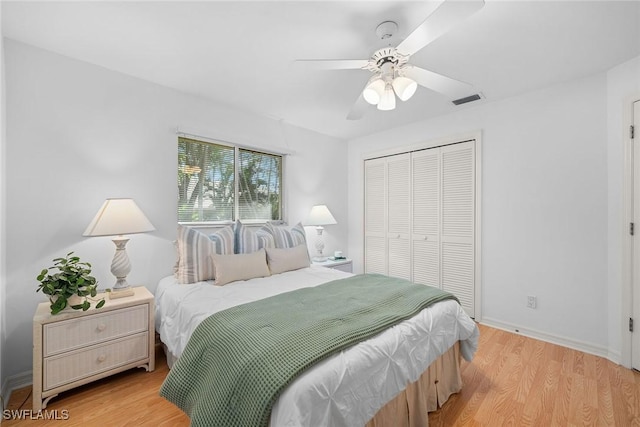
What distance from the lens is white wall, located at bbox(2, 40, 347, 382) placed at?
1.96 metres

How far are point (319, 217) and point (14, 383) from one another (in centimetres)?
300

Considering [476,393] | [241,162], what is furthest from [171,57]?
[476,393]

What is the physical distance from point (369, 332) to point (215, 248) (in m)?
1.61

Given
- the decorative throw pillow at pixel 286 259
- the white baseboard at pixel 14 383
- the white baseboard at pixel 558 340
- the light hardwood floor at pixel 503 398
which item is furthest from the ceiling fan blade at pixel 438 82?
the white baseboard at pixel 14 383

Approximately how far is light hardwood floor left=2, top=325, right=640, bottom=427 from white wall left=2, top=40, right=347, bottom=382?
2.26 feet

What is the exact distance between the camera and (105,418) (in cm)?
167

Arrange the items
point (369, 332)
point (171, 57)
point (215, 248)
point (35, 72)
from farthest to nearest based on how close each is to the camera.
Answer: point (215, 248), point (171, 57), point (35, 72), point (369, 332)

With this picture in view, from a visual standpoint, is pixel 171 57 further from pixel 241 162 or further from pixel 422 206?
pixel 422 206

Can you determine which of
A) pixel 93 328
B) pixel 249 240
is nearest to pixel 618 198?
pixel 249 240

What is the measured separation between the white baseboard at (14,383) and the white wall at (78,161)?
4 centimetres

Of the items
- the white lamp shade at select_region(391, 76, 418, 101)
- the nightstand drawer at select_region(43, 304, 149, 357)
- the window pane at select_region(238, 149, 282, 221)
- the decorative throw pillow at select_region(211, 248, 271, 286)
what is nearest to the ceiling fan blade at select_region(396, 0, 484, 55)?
the white lamp shade at select_region(391, 76, 418, 101)

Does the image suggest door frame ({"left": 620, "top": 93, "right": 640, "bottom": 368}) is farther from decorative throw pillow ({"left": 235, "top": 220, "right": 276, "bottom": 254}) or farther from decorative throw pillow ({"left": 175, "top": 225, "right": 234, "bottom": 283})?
decorative throw pillow ({"left": 175, "top": 225, "right": 234, "bottom": 283})

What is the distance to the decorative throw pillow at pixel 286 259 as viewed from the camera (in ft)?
8.78

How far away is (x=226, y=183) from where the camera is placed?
3.14 m
